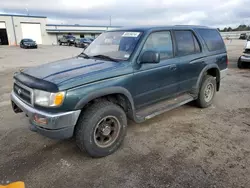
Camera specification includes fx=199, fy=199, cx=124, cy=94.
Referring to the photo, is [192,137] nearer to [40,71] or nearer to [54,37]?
[40,71]

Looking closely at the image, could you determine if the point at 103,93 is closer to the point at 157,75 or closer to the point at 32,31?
the point at 157,75

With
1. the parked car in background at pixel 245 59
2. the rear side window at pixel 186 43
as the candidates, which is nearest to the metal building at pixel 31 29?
the parked car in background at pixel 245 59

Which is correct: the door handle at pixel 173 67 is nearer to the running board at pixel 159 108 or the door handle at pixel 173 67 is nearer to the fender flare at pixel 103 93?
the running board at pixel 159 108

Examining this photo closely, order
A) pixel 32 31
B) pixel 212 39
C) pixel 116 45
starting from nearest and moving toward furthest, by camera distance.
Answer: pixel 116 45
pixel 212 39
pixel 32 31

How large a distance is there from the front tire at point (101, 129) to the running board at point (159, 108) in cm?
40

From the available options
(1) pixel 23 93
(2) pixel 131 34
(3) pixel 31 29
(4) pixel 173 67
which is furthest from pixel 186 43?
(3) pixel 31 29

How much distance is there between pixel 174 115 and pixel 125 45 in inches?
78.9

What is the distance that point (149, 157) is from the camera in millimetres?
2908

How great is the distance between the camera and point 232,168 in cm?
262

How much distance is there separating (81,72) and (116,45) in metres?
A: 1.06

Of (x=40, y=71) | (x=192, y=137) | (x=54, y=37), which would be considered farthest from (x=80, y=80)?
(x=54, y=37)

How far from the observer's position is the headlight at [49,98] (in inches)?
94.2

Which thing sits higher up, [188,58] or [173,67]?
[188,58]

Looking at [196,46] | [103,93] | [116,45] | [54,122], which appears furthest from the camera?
[196,46]
